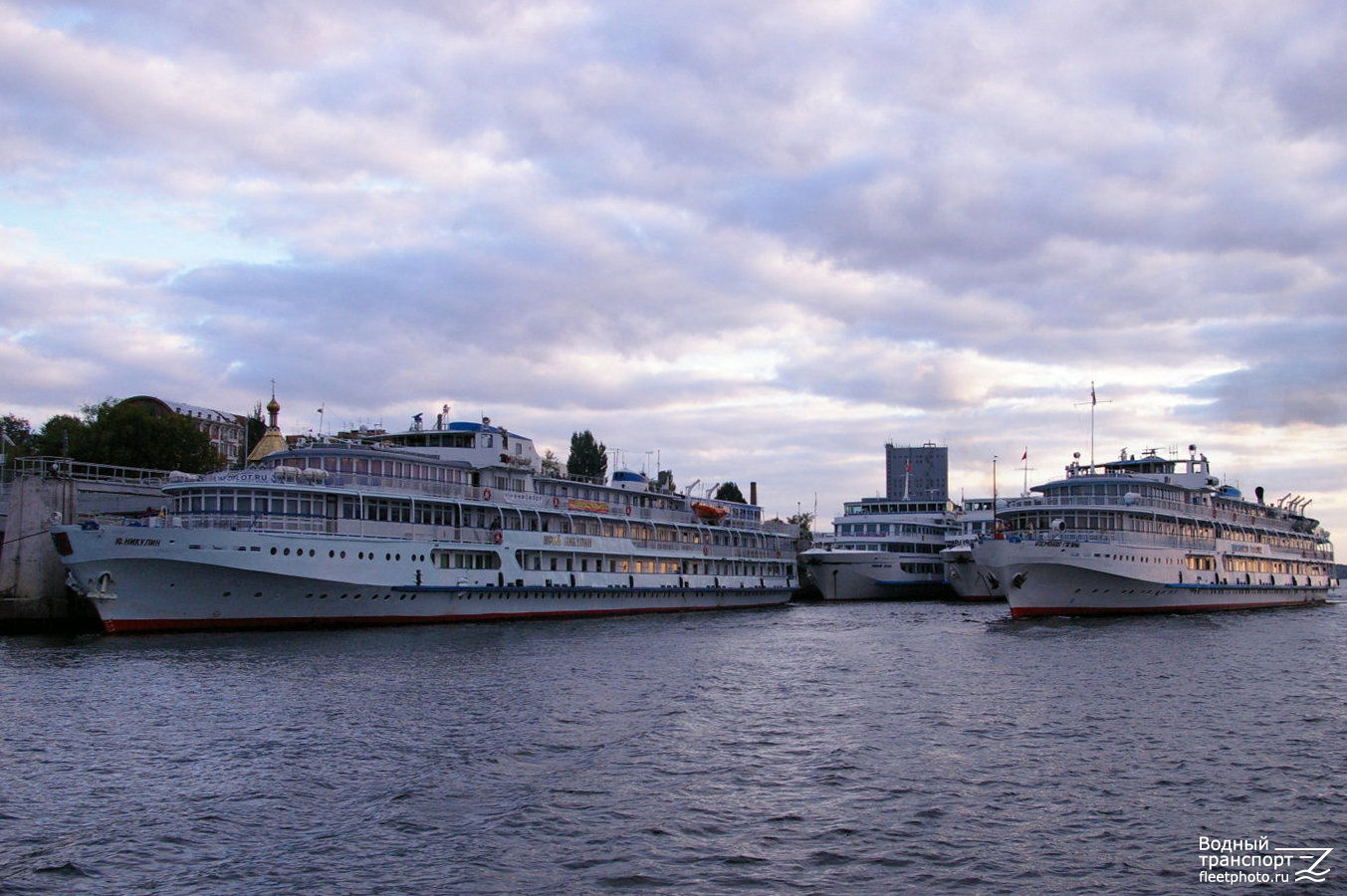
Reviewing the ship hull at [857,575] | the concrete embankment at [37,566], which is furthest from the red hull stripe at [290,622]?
the ship hull at [857,575]

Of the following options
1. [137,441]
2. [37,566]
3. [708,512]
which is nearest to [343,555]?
[37,566]

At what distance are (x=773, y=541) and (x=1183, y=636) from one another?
40009mm

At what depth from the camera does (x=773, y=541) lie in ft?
284

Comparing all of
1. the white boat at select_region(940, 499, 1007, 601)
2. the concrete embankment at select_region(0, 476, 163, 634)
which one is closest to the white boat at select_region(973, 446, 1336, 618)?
the white boat at select_region(940, 499, 1007, 601)

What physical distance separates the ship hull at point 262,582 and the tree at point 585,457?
73848 millimetres

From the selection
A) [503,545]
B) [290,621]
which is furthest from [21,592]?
[503,545]

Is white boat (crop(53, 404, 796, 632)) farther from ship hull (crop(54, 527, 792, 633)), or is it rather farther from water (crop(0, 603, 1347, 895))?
water (crop(0, 603, 1347, 895))

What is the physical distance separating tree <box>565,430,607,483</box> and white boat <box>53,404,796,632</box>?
55.5m

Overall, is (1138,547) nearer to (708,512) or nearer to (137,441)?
(708,512)

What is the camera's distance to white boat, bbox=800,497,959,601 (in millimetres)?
93750

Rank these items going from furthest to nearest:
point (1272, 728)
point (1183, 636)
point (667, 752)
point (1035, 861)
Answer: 1. point (1183, 636)
2. point (1272, 728)
3. point (667, 752)
4. point (1035, 861)

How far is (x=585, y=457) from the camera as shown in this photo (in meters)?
130

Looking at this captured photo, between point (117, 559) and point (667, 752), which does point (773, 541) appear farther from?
point (667, 752)

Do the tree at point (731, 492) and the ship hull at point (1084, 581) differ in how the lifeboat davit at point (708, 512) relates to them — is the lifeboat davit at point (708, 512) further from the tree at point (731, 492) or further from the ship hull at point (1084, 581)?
the tree at point (731, 492)
